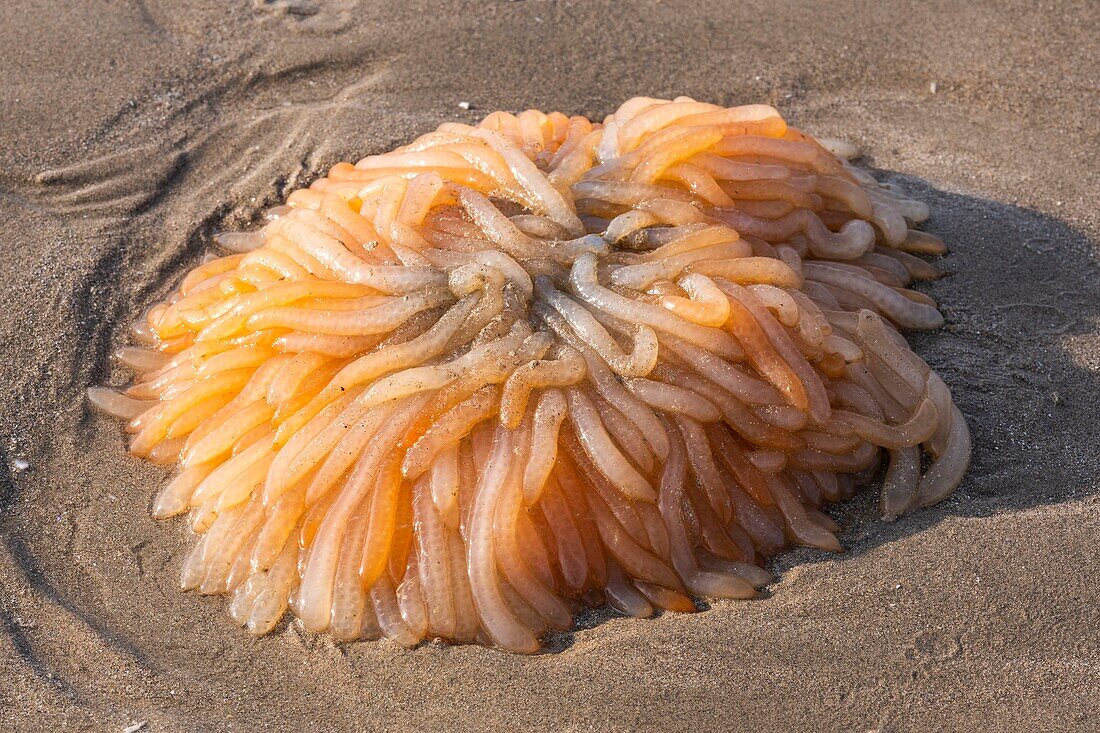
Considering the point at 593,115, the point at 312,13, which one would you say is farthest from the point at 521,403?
the point at 312,13

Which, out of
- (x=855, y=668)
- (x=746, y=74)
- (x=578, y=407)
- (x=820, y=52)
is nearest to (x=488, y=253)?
(x=578, y=407)

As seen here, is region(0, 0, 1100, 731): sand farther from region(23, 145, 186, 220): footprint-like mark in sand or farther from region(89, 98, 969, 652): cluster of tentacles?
region(89, 98, 969, 652): cluster of tentacles

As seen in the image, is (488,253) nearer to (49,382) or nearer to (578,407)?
(578,407)

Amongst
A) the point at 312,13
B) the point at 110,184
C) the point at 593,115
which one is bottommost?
the point at 593,115

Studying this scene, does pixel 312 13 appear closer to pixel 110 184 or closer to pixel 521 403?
pixel 110 184

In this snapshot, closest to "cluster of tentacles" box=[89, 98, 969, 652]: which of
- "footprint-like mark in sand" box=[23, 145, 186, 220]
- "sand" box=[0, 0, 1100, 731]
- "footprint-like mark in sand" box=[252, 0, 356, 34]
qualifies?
"sand" box=[0, 0, 1100, 731]

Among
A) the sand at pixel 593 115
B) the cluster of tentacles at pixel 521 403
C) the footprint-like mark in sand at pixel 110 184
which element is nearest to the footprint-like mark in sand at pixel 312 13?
the sand at pixel 593 115
